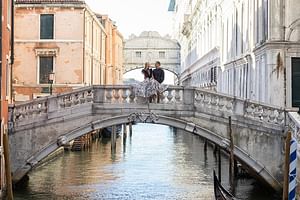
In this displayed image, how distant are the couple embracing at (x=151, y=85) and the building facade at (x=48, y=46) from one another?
10010 millimetres

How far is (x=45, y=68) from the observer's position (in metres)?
22.4

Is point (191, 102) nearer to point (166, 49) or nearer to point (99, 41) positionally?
point (99, 41)

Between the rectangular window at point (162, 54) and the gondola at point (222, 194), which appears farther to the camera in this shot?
the rectangular window at point (162, 54)

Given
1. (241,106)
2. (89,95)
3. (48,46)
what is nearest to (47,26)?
(48,46)

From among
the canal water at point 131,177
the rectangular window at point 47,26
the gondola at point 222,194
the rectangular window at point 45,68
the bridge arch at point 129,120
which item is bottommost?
the canal water at point 131,177

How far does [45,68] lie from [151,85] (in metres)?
10.6

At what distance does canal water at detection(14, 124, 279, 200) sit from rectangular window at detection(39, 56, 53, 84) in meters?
2.50

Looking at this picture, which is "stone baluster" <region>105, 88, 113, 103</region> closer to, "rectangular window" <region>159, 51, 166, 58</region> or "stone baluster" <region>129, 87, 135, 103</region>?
"stone baluster" <region>129, 87, 135, 103</region>

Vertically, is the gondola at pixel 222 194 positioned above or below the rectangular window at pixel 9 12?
below

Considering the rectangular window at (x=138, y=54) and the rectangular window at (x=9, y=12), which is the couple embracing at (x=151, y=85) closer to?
the rectangular window at (x=9, y=12)

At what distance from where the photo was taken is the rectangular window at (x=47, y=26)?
22.6 meters

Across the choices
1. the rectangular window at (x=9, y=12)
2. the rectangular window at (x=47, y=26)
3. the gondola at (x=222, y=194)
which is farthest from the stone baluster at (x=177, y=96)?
the rectangular window at (x=47, y=26)

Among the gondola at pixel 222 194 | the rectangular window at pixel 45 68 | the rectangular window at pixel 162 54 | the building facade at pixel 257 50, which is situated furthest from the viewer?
the rectangular window at pixel 162 54

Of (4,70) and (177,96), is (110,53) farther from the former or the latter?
(4,70)
